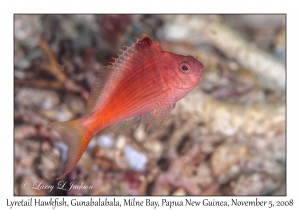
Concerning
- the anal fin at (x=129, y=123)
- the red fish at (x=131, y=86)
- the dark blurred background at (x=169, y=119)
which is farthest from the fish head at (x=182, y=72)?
the dark blurred background at (x=169, y=119)

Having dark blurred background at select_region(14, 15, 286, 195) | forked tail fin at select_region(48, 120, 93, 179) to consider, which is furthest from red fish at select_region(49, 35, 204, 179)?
dark blurred background at select_region(14, 15, 286, 195)

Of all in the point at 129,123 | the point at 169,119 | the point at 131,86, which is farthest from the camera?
the point at 169,119

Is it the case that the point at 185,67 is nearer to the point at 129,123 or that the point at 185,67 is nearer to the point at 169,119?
the point at 129,123

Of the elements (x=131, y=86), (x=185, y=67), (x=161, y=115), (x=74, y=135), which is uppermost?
(x=185, y=67)

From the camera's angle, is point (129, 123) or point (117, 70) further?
point (129, 123)

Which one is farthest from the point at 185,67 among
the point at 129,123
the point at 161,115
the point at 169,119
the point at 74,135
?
the point at 169,119

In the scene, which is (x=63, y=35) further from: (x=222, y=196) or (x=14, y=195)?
(x=222, y=196)

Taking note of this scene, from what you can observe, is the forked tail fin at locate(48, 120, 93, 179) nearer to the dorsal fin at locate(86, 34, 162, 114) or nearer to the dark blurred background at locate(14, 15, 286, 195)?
the dorsal fin at locate(86, 34, 162, 114)

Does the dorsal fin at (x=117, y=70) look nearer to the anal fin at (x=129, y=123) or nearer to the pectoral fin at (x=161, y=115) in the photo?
the anal fin at (x=129, y=123)
